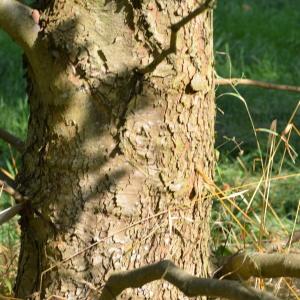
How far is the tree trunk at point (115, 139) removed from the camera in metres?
2.24

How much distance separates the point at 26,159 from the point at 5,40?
495 centimetres

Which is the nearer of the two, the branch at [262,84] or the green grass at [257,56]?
the branch at [262,84]

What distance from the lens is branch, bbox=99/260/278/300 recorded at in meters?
1.88

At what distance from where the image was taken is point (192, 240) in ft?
7.88

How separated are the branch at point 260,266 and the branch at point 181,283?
0.21m

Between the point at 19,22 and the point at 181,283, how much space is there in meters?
0.75

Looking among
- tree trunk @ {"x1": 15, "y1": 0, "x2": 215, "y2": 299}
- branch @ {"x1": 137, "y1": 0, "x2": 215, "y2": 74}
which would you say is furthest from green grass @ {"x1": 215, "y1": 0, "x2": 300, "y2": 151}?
branch @ {"x1": 137, "y1": 0, "x2": 215, "y2": 74}

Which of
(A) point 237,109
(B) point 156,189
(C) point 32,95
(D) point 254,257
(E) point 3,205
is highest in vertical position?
(A) point 237,109

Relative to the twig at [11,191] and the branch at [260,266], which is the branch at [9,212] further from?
the branch at [260,266]

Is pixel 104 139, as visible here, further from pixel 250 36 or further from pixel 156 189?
pixel 250 36

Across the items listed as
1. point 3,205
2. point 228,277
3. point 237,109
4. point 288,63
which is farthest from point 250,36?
point 228,277

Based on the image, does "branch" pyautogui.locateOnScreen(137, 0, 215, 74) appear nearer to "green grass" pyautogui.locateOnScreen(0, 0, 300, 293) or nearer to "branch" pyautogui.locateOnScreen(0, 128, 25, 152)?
"branch" pyautogui.locateOnScreen(0, 128, 25, 152)

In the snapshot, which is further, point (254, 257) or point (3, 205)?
point (3, 205)

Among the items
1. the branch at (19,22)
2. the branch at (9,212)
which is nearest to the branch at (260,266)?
the branch at (9,212)
